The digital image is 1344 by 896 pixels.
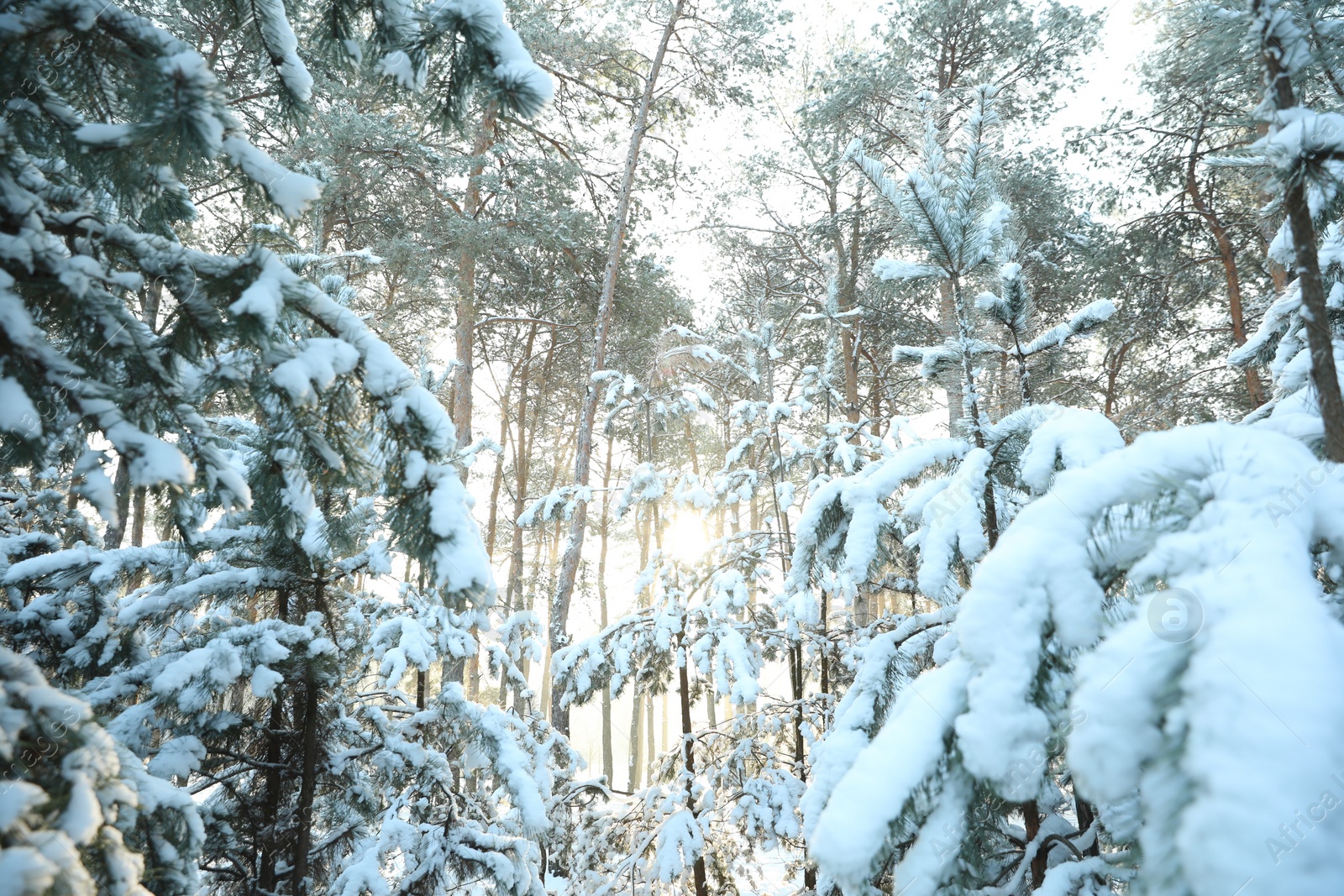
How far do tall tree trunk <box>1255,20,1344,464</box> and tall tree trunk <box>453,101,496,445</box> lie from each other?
8129mm

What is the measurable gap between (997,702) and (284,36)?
269 centimetres

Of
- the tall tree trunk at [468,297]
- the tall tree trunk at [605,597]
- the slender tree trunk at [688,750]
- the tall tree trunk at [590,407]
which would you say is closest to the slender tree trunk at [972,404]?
the slender tree trunk at [688,750]

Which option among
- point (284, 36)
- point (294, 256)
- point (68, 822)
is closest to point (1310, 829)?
point (68, 822)

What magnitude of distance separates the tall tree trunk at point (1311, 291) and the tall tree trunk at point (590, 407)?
→ 5.89m

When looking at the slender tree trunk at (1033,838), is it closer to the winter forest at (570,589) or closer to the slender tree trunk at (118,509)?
the winter forest at (570,589)

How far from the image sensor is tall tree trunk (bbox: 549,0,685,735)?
22.4 feet

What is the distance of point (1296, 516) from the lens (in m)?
0.75

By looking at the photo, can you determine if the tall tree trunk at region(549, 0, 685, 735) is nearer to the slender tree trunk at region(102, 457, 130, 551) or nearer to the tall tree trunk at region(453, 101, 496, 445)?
the tall tree trunk at region(453, 101, 496, 445)

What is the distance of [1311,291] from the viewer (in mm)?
1294

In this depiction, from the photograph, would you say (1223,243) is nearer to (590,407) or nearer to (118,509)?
(590,407)

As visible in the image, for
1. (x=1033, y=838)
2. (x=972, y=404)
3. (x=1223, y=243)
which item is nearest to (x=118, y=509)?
(x=972, y=404)

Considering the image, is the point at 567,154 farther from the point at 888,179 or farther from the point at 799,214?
the point at 888,179

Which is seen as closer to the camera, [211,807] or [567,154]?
[211,807]

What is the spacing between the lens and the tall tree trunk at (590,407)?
22.4 feet
